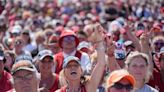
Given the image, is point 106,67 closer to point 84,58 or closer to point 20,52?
point 84,58

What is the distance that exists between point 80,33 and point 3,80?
5.20 meters

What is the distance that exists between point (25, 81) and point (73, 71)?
814 mm

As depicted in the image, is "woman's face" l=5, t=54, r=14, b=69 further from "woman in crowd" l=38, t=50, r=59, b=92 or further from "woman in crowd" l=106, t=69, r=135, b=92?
"woman in crowd" l=106, t=69, r=135, b=92

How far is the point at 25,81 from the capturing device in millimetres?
6746

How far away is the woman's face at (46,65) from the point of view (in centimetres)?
854

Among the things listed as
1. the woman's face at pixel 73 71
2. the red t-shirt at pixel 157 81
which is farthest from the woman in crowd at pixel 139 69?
the red t-shirt at pixel 157 81

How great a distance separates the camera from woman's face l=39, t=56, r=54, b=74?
336 inches

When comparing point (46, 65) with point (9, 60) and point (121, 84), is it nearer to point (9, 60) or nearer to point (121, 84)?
point (9, 60)

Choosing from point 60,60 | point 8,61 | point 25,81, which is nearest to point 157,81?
point 60,60

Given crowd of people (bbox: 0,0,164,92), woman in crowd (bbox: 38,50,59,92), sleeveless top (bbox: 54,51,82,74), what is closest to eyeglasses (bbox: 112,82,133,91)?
crowd of people (bbox: 0,0,164,92)

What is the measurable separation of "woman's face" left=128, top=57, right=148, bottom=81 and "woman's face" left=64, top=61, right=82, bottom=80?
0.63 meters

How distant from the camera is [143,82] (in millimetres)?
7566

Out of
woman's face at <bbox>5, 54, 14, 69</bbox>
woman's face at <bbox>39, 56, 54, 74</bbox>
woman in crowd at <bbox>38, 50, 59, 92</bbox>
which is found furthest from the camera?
woman's face at <bbox>5, 54, 14, 69</bbox>

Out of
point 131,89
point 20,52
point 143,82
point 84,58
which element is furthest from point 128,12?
point 131,89
